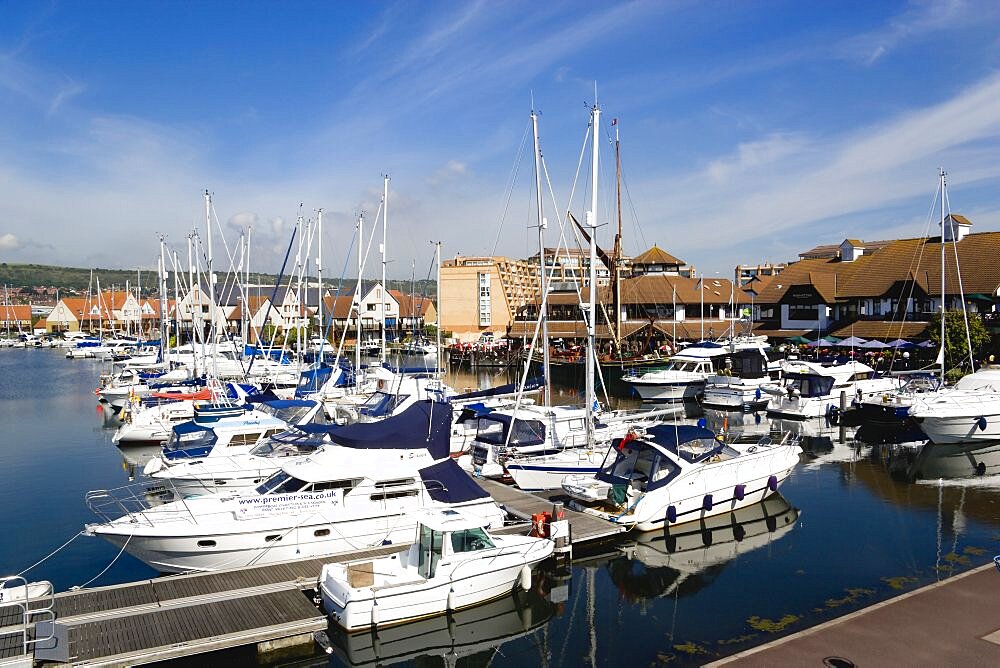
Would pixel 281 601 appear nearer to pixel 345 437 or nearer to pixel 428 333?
pixel 345 437

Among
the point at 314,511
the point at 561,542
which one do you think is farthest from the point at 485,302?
the point at 314,511

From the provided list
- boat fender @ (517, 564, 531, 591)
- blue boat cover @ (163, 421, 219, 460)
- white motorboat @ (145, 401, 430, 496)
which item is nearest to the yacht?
blue boat cover @ (163, 421, 219, 460)

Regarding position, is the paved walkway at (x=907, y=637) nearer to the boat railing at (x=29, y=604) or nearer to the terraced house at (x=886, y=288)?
the boat railing at (x=29, y=604)

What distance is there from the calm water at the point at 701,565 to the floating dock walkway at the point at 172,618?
2.52 feet

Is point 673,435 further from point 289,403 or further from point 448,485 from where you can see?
point 289,403

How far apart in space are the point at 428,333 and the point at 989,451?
75.6 metres

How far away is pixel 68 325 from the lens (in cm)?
13112

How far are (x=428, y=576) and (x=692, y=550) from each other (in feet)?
26.1

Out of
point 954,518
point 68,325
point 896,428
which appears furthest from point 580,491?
point 68,325

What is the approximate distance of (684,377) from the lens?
4769 centimetres

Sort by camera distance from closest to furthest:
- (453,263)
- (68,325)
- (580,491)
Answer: (580,491), (453,263), (68,325)

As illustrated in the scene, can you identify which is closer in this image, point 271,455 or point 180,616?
point 180,616

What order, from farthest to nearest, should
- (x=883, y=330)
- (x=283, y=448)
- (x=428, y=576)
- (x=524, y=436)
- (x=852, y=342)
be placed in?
1. (x=883, y=330)
2. (x=852, y=342)
3. (x=524, y=436)
4. (x=283, y=448)
5. (x=428, y=576)

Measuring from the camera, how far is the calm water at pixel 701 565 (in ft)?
46.3
